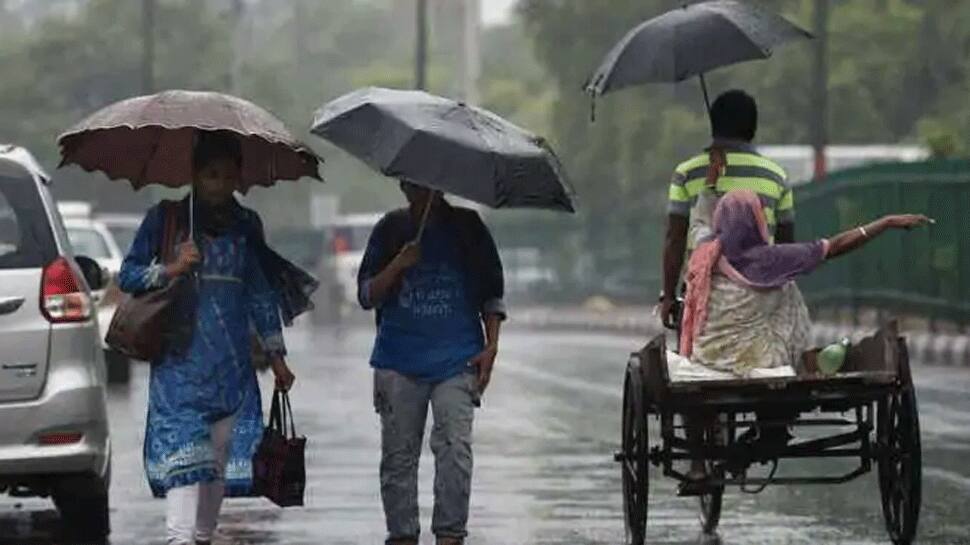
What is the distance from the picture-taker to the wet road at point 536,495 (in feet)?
39.6

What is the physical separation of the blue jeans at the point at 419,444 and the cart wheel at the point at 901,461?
153 centimetres

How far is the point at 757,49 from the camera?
11.6 m

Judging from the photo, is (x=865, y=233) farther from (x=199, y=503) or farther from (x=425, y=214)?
(x=199, y=503)

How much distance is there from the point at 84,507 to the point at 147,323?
2823 mm

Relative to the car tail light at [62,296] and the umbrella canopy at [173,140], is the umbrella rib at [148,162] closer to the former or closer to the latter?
the umbrella canopy at [173,140]

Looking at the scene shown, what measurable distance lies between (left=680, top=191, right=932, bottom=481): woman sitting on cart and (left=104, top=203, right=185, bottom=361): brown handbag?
2275 mm

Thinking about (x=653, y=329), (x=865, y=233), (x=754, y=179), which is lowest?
(x=653, y=329)

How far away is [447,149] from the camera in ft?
32.9

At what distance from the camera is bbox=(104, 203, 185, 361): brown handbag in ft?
31.4

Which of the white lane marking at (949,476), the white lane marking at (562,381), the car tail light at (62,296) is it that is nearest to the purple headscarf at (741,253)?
the car tail light at (62,296)

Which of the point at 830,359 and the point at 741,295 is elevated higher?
the point at 741,295

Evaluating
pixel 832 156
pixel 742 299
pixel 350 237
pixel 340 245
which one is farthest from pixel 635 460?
pixel 350 237

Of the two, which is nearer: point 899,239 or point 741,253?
point 741,253

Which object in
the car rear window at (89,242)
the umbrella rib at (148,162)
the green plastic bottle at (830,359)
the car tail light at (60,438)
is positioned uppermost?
the umbrella rib at (148,162)
